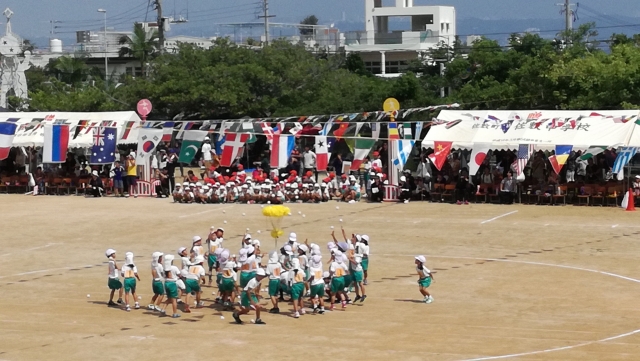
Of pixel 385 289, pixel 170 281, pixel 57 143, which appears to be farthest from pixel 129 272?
pixel 57 143

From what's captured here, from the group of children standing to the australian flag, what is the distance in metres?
18.2

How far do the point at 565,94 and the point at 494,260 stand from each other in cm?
1994

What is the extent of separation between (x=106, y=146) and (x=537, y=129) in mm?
15568

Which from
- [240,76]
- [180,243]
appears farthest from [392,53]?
[180,243]

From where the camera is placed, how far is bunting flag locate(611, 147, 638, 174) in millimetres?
32188

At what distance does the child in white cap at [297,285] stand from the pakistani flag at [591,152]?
15.7 m

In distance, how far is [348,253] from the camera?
21125 millimetres

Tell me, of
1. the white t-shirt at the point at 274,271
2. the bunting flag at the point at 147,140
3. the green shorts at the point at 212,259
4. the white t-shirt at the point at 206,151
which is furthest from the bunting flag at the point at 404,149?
the white t-shirt at the point at 274,271

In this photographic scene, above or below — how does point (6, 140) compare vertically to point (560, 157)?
above

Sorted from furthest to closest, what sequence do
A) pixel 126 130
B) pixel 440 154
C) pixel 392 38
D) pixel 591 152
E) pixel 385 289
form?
pixel 392 38, pixel 126 130, pixel 440 154, pixel 591 152, pixel 385 289

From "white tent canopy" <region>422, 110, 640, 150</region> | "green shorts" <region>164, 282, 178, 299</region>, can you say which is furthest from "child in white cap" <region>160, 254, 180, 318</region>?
"white tent canopy" <region>422, 110, 640, 150</region>

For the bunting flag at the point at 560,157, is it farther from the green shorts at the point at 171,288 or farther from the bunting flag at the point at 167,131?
the green shorts at the point at 171,288

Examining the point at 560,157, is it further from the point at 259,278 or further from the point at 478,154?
the point at 259,278

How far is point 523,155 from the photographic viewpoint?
112ft
